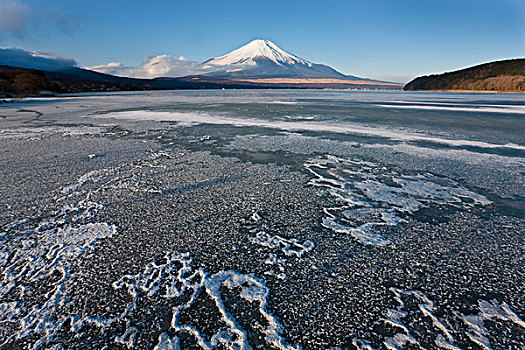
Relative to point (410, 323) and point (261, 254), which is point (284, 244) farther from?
point (410, 323)

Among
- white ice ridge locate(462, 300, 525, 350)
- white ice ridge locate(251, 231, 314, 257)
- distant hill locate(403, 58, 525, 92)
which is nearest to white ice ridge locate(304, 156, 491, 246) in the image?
white ice ridge locate(251, 231, 314, 257)

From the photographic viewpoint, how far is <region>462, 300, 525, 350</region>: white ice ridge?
1.31 metres

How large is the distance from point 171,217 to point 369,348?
5.96 ft

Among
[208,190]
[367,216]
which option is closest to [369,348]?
[367,216]

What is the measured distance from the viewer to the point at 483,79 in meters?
70.1

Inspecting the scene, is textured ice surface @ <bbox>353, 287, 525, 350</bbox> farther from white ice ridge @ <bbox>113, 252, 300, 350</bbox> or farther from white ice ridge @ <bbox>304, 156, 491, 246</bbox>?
white ice ridge @ <bbox>304, 156, 491, 246</bbox>

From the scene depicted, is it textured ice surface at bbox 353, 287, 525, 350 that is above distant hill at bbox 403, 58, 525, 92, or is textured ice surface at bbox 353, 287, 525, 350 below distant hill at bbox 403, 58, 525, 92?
below

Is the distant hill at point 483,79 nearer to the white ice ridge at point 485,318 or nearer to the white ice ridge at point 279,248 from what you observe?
the white ice ridge at point 485,318

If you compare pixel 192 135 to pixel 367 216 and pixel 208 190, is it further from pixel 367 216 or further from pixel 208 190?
pixel 367 216

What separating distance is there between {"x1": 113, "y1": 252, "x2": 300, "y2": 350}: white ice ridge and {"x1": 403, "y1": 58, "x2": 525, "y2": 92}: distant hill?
260 feet

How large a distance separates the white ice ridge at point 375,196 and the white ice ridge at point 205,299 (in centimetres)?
102

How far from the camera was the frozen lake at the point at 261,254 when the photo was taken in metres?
1.35

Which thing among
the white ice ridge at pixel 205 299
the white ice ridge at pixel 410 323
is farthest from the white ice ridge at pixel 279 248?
the white ice ridge at pixel 410 323

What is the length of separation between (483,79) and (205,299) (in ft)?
300
